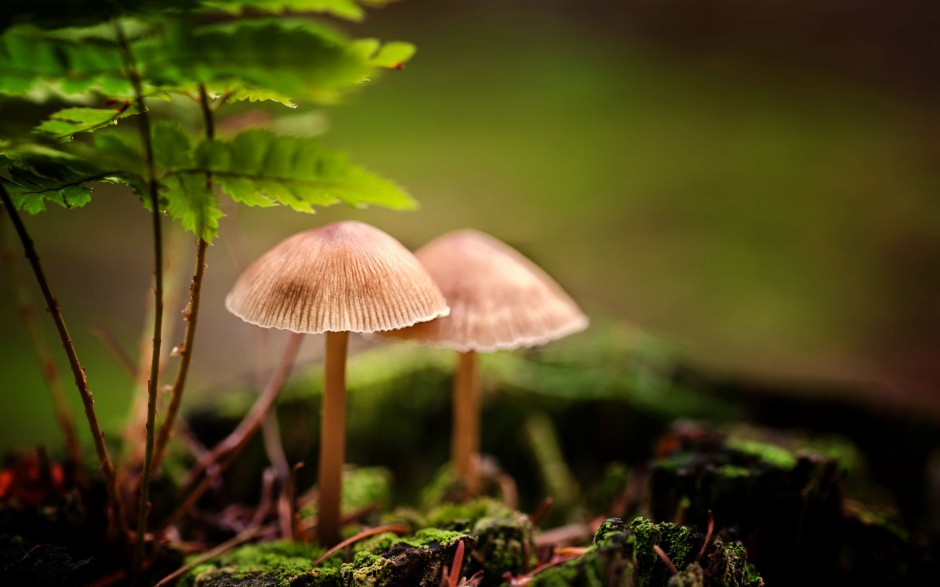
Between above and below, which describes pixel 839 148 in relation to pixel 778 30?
below

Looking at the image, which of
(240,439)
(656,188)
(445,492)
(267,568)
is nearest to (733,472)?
(445,492)

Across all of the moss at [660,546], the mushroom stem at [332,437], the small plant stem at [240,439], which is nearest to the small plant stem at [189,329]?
the small plant stem at [240,439]

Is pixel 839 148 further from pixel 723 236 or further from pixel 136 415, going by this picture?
pixel 136 415

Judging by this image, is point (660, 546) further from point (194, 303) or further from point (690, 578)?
point (194, 303)

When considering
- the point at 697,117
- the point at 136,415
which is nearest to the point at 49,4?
the point at 136,415

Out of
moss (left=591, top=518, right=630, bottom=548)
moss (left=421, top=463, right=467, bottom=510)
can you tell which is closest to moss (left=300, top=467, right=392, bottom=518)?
moss (left=421, top=463, right=467, bottom=510)
